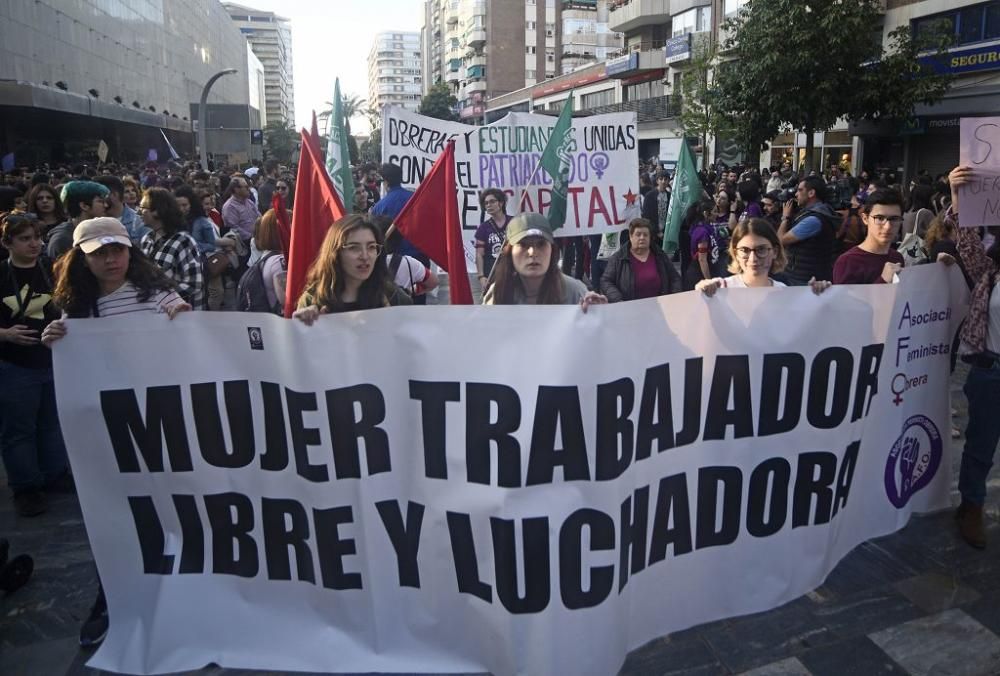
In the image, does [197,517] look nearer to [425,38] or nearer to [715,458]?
[715,458]

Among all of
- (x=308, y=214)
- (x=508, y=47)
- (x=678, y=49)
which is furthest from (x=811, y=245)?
(x=508, y=47)

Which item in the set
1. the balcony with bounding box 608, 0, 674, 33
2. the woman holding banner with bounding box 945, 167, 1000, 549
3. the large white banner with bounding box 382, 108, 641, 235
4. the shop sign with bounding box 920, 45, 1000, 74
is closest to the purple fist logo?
the woman holding banner with bounding box 945, 167, 1000, 549

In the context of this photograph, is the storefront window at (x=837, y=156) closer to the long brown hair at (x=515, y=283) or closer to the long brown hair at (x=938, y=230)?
the long brown hair at (x=938, y=230)

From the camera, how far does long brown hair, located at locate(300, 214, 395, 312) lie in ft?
10.8

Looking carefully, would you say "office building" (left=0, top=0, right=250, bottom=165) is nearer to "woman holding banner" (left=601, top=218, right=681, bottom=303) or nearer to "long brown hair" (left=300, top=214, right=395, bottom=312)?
"woman holding banner" (left=601, top=218, right=681, bottom=303)

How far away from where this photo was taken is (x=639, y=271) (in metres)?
6.16

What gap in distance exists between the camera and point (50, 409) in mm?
4508

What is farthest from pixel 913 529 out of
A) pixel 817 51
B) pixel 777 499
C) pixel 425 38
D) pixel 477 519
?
pixel 425 38

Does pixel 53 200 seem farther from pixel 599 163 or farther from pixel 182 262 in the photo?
pixel 599 163

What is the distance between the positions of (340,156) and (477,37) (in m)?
85.1

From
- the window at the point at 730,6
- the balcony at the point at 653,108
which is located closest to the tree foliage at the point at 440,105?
the balcony at the point at 653,108

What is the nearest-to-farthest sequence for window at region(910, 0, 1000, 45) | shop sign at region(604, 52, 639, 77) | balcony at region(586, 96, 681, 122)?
window at region(910, 0, 1000, 45) → balcony at region(586, 96, 681, 122) → shop sign at region(604, 52, 639, 77)

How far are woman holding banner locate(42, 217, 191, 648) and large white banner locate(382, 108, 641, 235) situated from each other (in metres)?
4.80

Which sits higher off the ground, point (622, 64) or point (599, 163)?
point (622, 64)
